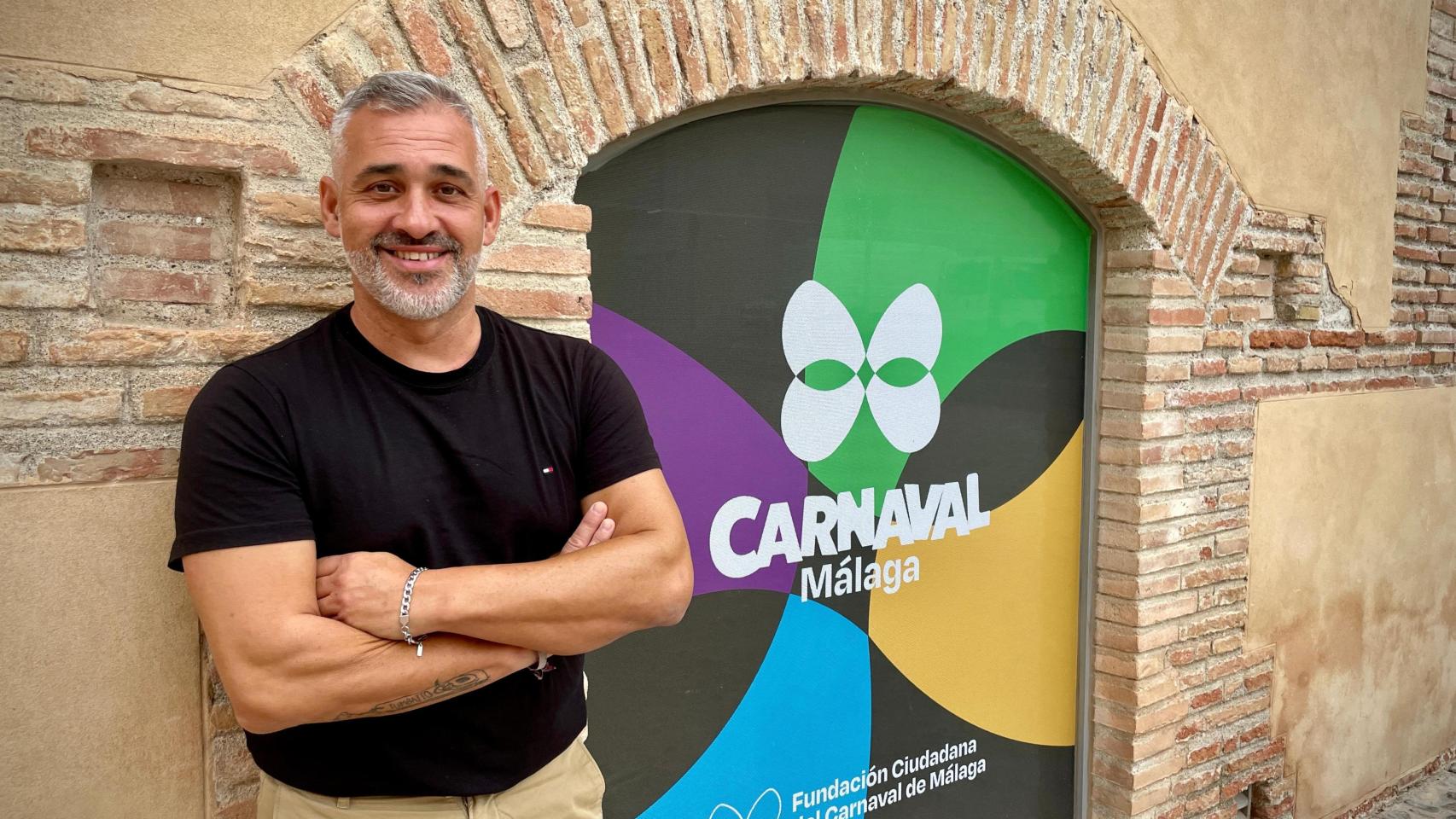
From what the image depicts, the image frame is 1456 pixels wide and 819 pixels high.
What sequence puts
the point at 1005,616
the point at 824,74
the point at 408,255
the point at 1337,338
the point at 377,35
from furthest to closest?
the point at 1337,338 → the point at 1005,616 → the point at 824,74 → the point at 377,35 → the point at 408,255

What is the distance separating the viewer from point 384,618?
1711 millimetres

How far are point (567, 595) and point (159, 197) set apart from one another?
3.57 ft

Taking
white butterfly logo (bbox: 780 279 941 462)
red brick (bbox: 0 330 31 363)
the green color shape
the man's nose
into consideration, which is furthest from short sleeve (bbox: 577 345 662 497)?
the green color shape

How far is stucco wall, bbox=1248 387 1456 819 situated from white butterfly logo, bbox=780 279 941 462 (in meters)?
1.80

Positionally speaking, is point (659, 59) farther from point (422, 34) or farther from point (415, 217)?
point (415, 217)

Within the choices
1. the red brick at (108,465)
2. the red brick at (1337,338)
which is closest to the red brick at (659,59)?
the red brick at (108,465)

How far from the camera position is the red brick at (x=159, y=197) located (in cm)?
191

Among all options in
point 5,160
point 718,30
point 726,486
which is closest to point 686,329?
point 726,486

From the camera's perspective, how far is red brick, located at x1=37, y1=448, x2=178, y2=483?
1.84 m

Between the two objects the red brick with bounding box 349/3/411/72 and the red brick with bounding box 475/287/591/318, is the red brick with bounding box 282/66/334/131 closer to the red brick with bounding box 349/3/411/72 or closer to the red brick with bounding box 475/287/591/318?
the red brick with bounding box 349/3/411/72

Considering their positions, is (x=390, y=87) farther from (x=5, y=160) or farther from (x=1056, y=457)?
(x=1056, y=457)

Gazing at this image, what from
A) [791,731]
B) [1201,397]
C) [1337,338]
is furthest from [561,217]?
[1337,338]

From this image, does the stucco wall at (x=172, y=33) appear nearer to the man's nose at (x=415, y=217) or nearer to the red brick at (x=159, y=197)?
the red brick at (x=159, y=197)

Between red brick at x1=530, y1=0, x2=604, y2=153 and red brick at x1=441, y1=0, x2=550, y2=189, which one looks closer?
red brick at x1=441, y1=0, x2=550, y2=189
